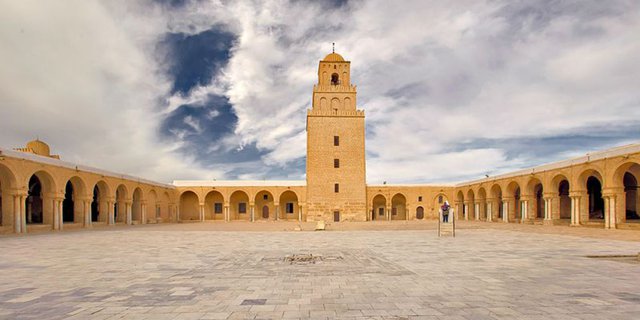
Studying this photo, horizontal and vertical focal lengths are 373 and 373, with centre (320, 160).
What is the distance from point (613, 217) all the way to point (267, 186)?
25451mm

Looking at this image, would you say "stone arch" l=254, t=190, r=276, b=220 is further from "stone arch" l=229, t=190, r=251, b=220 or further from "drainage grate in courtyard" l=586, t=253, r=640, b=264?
"drainage grate in courtyard" l=586, t=253, r=640, b=264

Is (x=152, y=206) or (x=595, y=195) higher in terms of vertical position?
(x=595, y=195)

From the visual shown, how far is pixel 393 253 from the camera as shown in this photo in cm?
984

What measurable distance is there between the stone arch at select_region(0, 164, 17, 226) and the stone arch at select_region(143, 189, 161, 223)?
12.7m

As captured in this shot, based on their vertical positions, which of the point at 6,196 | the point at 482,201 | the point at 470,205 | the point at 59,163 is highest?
the point at 59,163

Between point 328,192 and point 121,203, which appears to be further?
point 328,192

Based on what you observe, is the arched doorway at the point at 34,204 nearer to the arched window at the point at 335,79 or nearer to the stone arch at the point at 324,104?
the stone arch at the point at 324,104

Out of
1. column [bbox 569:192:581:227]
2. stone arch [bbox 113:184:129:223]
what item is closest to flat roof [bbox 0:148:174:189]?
stone arch [bbox 113:184:129:223]

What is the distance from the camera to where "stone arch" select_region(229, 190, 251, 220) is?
1463 inches

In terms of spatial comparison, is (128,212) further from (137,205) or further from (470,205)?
(470,205)

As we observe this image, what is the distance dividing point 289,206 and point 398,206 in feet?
36.5

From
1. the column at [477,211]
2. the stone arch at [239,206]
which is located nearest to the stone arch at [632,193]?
the column at [477,211]

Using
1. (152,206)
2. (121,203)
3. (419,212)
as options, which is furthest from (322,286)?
(419,212)

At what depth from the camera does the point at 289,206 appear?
1463 inches
